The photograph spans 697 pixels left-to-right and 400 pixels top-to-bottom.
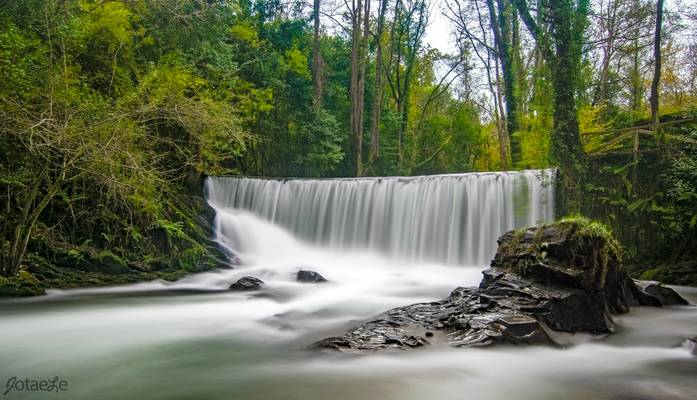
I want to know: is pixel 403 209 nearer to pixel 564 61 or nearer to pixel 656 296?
pixel 564 61

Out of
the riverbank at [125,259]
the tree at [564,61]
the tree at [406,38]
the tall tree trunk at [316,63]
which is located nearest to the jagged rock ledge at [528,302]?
the riverbank at [125,259]

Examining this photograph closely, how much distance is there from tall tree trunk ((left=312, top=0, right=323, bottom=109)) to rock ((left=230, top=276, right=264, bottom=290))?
13.1 meters

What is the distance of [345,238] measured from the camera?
14.9 m

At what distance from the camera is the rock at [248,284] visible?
9812 mm

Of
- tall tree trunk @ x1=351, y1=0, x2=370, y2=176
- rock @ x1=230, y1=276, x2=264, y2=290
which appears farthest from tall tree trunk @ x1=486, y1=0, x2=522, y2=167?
rock @ x1=230, y1=276, x2=264, y2=290

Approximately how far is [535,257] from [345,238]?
9.55 meters

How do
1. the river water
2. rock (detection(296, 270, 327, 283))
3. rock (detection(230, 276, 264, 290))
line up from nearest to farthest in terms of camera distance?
the river water → rock (detection(230, 276, 264, 290)) → rock (detection(296, 270, 327, 283))

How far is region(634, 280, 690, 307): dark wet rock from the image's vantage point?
21.1 ft

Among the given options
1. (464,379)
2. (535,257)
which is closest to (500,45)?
(535,257)

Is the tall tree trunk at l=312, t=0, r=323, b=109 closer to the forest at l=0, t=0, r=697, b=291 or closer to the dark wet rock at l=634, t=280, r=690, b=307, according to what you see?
the forest at l=0, t=0, r=697, b=291

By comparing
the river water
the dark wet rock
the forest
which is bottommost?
the river water

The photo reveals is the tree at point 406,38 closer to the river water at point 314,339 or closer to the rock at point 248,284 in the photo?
the river water at point 314,339

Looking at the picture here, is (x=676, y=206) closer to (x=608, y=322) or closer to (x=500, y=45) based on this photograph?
(x=608, y=322)

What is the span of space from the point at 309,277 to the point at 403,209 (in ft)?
15.5
